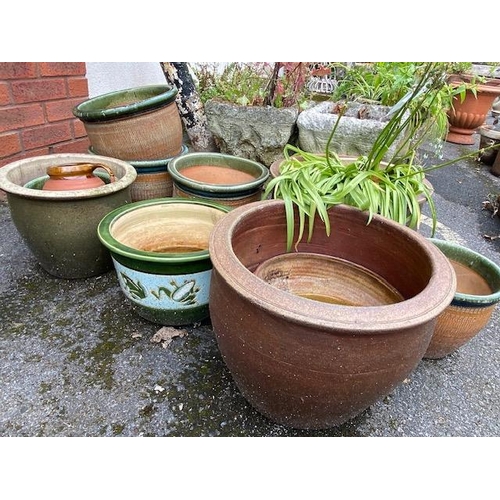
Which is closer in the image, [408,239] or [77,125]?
[408,239]

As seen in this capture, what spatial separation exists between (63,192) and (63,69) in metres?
1.52

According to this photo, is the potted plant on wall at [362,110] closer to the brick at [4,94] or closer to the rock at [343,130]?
the rock at [343,130]

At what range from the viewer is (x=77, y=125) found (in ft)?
9.92

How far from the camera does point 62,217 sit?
1.79m

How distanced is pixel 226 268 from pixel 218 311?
0.53ft

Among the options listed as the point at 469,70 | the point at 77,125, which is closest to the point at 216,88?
the point at 77,125

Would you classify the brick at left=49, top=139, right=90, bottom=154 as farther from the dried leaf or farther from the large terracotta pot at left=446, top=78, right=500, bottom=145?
the large terracotta pot at left=446, top=78, right=500, bottom=145

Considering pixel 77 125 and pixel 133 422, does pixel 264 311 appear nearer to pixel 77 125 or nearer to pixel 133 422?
pixel 133 422

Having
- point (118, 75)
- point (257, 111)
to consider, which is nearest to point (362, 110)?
point (257, 111)

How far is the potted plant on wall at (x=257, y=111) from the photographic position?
2828 millimetres

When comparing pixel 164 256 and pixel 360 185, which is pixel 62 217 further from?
pixel 360 185

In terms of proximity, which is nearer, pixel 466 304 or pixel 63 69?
pixel 466 304

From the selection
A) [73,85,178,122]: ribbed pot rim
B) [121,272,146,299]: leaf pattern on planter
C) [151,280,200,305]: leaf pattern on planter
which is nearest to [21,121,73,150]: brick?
[73,85,178,122]: ribbed pot rim

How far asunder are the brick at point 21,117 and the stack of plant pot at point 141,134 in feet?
1.64
